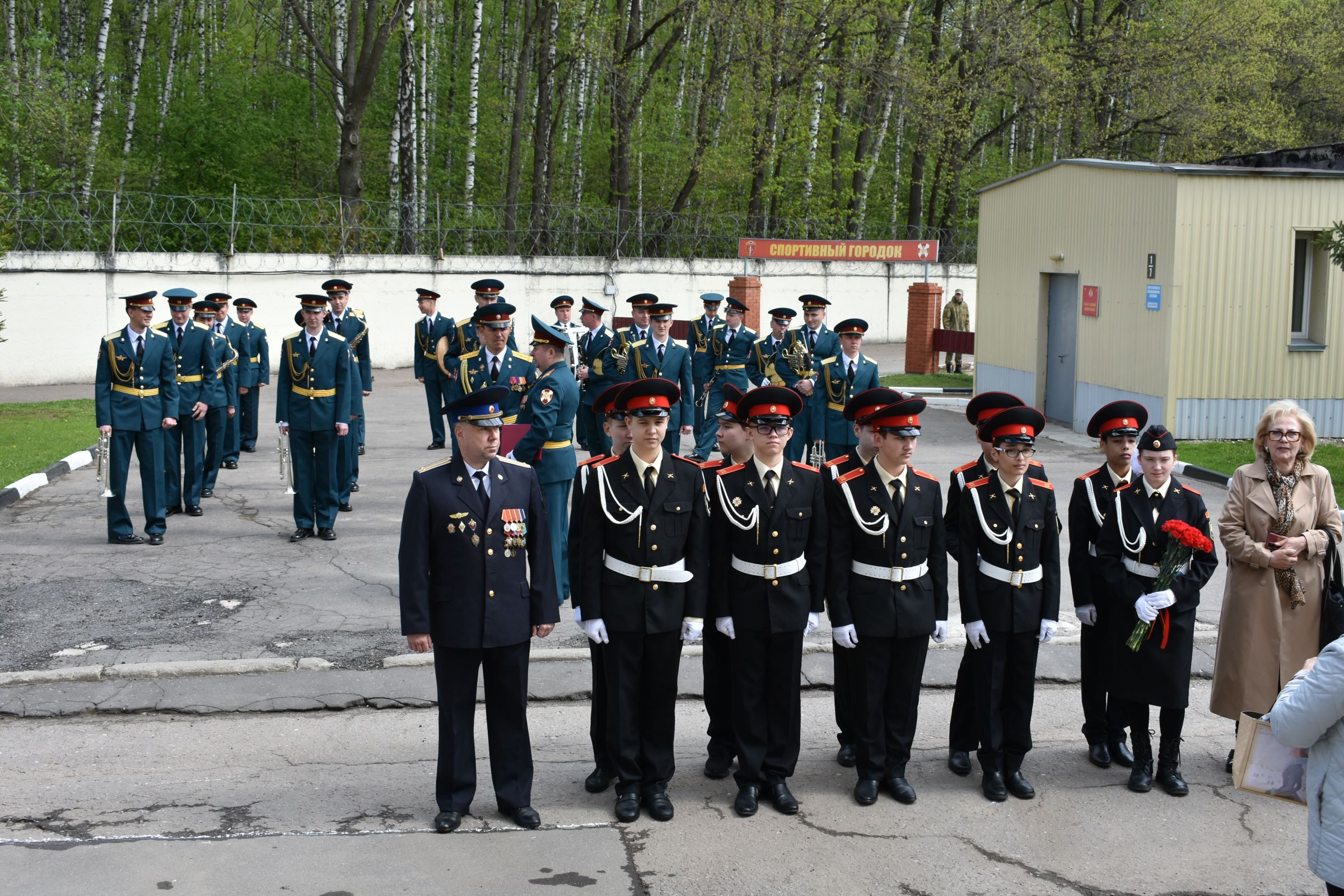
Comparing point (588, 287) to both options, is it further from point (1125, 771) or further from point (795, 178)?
point (1125, 771)

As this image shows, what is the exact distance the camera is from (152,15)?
41.2 metres

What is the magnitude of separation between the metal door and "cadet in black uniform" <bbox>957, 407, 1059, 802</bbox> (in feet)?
46.4

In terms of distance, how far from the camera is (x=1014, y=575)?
6.14m

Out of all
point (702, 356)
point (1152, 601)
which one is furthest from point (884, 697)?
point (702, 356)

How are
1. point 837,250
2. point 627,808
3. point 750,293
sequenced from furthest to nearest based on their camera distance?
1. point 837,250
2. point 750,293
3. point 627,808

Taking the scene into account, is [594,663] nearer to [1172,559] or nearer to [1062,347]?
[1172,559]

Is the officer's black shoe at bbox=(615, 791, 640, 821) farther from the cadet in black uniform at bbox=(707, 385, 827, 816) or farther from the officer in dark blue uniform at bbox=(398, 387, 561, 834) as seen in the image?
the cadet in black uniform at bbox=(707, 385, 827, 816)

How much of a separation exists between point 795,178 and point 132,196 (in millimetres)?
19521

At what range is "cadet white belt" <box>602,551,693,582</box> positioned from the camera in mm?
5832

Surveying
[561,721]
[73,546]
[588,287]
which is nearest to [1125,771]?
[561,721]

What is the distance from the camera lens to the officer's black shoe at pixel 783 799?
5.83m

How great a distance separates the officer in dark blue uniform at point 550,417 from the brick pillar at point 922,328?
795 inches

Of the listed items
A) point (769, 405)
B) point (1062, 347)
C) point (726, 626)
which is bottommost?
point (726, 626)

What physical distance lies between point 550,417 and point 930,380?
737 inches
